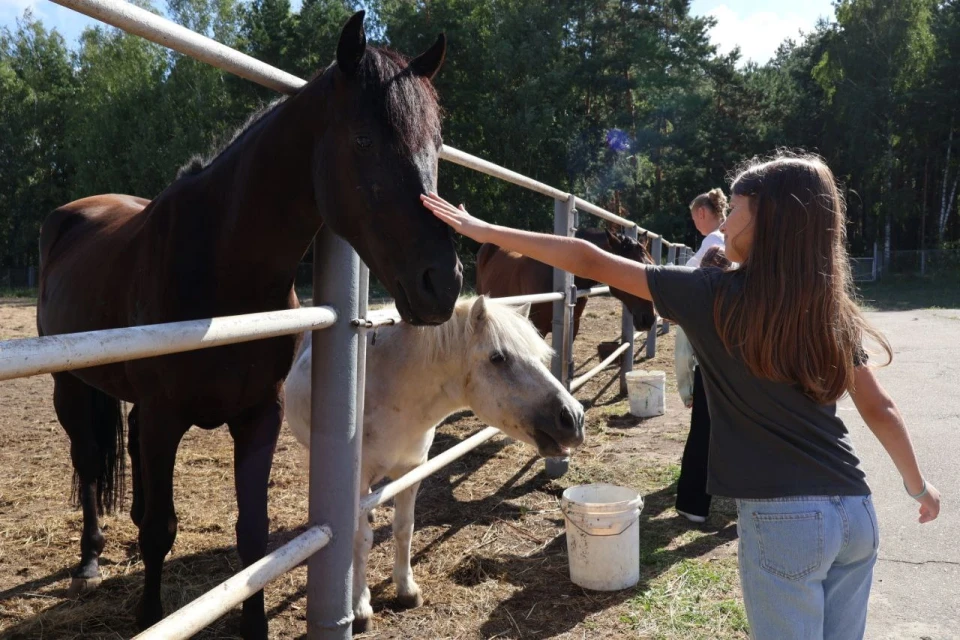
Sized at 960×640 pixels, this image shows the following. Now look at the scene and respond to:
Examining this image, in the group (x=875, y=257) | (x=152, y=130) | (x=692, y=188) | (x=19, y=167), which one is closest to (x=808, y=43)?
(x=692, y=188)

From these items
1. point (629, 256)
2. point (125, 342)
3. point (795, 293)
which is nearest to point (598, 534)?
point (795, 293)

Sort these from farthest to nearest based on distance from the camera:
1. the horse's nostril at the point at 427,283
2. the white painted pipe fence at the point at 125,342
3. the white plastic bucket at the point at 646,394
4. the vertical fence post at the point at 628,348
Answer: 1. the vertical fence post at the point at 628,348
2. the white plastic bucket at the point at 646,394
3. the horse's nostril at the point at 427,283
4. the white painted pipe fence at the point at 125,342

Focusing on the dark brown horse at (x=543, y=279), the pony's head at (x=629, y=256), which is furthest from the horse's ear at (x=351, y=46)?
the pony's head at (x=629, y=256)

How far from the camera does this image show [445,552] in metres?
3.71

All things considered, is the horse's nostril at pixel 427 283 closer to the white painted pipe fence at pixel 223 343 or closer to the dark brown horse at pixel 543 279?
the white painted pipe fence at pixel 223 343

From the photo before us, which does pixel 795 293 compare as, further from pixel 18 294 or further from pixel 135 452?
pixel 18 294

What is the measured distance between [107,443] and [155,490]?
1533 millimetres

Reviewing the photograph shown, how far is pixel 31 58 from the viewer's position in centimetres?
3403

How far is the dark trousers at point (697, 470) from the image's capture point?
411 cm

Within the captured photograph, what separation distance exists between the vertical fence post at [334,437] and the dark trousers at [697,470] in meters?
2.62

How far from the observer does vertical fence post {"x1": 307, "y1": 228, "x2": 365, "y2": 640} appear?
2.00 m

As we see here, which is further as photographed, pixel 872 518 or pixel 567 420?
pixel 567 420

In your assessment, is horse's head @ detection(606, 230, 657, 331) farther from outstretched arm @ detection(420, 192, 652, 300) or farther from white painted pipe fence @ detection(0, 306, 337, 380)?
white painted pipe fence @ detection(0, 306, 337, 380)

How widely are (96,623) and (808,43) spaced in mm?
46410
